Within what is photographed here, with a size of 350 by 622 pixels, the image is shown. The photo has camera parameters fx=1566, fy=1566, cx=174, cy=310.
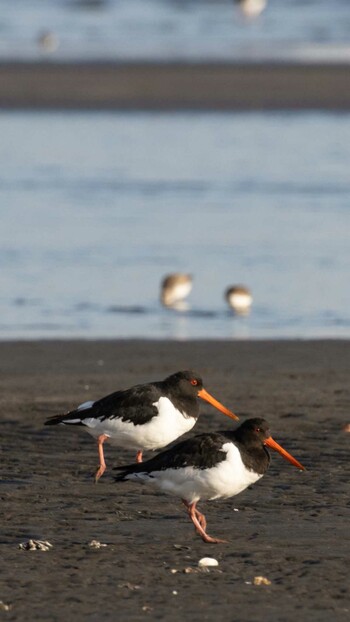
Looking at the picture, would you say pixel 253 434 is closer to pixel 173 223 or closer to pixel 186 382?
pixel 186 382

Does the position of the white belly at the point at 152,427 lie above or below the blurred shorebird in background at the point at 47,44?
below

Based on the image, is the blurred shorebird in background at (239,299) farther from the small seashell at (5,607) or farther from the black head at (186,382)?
the small seashell at (5,607)

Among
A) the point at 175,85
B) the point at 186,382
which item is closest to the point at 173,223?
the point at 186,382

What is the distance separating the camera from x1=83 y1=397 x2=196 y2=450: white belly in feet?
27.3

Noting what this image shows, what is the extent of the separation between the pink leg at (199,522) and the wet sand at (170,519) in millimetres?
44

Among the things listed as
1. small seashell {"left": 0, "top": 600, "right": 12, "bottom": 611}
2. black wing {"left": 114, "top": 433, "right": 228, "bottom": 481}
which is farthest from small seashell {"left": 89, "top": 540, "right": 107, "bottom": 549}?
small seashell {"left": 0, "top": 600, "right": 12, "bottom": 611}

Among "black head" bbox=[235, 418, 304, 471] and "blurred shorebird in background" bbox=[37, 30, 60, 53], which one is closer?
"black head" bbox=[235, 418, 304, 471]

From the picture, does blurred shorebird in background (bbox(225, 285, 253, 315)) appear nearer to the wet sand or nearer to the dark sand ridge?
the wet sand

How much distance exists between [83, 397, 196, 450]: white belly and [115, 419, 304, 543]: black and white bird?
70 centimetres

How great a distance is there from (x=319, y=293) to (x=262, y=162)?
33.7 feet

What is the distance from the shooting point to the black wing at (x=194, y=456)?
291 inches

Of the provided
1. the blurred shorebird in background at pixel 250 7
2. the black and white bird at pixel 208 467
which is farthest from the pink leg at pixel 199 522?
the blurred shorebird in background at pixel 250 7

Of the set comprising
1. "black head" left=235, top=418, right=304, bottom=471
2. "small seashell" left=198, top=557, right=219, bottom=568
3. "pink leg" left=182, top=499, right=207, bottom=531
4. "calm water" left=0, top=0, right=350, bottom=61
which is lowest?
"small seashell" left=198, top=557, right=219, bottom=568

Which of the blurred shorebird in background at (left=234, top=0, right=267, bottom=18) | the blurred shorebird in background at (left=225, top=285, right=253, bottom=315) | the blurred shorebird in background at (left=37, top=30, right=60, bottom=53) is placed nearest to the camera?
the blurred shorebird in background at (left=225, top=285, right=253, bottom=315)
